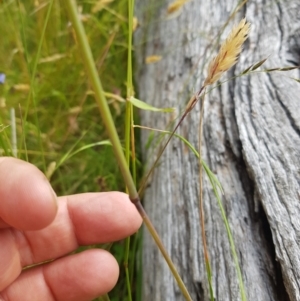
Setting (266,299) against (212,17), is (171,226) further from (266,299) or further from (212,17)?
(212,17)

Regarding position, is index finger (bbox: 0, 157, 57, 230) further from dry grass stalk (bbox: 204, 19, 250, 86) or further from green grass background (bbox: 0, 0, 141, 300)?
green grass background (bbox: 0, 0, 141, 300)

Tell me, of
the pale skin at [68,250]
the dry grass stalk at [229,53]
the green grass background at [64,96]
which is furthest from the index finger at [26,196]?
the green grass background at [64,96]

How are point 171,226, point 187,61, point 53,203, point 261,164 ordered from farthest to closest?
point 187,61 → point 171,226 → point 261,164 → point 53,203

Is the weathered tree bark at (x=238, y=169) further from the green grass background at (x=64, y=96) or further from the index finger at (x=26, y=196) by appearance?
the index finger at (x=26, y=196)

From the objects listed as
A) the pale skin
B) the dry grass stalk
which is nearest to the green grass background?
the pale skin

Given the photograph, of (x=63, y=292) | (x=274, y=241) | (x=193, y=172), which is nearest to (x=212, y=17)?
(x=193, y=172)
